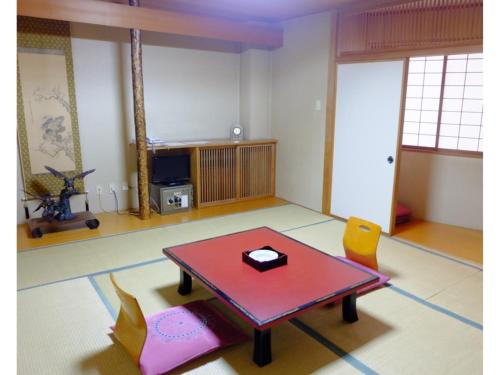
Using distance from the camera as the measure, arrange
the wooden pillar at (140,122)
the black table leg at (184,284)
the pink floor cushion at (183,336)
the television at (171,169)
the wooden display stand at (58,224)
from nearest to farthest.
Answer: the pink floor cushion at (183,336), the black table leg at (184,284), the wooden display stand at (58,224), the wooden pillar at (140,122), the television at (171,169)

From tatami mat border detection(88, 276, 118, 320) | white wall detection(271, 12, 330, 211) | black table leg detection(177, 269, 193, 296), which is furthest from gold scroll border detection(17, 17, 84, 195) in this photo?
white wall detection(271, 12, 330, 211)

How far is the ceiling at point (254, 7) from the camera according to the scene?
415cm

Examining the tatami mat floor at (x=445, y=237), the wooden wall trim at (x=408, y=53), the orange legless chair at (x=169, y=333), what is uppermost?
the wooden wall trim at (x=408, y=53)

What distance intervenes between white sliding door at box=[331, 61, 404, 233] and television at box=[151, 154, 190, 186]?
1937 millimetres

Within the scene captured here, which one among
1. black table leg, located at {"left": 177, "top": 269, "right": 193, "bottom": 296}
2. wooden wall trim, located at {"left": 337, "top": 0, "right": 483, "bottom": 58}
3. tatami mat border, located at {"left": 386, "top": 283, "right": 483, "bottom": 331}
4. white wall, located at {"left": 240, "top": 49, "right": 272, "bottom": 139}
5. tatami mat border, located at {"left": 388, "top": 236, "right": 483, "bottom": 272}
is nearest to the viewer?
tatami mat border, located at {"left": 386, "top": 283, "right": 483, "bottom": 331}

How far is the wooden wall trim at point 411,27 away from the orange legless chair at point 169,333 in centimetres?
310

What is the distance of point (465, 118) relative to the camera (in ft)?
14.5

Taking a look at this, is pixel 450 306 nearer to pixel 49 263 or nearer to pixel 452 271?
pixel 452 271

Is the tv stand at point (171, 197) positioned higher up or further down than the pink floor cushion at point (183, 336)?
higher up

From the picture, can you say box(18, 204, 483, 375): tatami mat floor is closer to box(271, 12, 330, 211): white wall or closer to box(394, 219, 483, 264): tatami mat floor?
box(394, 219, 483, 264): tatami mat floor

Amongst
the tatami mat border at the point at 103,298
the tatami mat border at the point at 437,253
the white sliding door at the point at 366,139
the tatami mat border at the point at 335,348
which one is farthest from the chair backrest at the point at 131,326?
the white sliding door at the point at 366,139

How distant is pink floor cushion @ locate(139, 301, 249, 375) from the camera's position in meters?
2.10

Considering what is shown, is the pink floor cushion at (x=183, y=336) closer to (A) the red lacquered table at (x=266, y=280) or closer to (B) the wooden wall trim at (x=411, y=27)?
(A) the red lacquered table at (x=266, y=280)

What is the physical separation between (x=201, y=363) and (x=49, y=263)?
1955 millimetres
